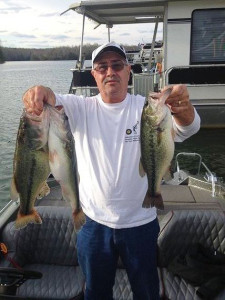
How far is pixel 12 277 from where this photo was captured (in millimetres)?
3510

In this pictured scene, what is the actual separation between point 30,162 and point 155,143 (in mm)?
780

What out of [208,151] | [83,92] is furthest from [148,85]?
[208,151]

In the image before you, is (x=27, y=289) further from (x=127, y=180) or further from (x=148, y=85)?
(x=148, y=85)

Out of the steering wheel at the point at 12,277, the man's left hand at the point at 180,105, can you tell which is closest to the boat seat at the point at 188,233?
the steering wheel at the point at 12,277

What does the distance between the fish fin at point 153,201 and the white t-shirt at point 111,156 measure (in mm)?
175

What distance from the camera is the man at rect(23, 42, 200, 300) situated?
2561 mm

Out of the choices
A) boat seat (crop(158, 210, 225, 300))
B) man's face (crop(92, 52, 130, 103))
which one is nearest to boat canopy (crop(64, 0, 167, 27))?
boat seat (crop(158, 210, 225, 300))

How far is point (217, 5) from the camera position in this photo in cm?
1002

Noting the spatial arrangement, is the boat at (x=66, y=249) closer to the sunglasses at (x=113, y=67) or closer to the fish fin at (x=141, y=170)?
the fish fin at (x=141, y=170)

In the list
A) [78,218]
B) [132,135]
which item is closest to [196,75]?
[132,135]

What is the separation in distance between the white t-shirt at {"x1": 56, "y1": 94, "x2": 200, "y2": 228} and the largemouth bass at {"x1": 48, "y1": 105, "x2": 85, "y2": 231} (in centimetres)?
36

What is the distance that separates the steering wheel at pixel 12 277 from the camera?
343 centimetres

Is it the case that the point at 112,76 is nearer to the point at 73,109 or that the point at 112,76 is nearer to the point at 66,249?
the point at 73,109

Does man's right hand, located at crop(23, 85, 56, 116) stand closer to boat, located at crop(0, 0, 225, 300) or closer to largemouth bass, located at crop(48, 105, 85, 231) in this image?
largemouth bass, located at crop(48, 105, 85, 231)
